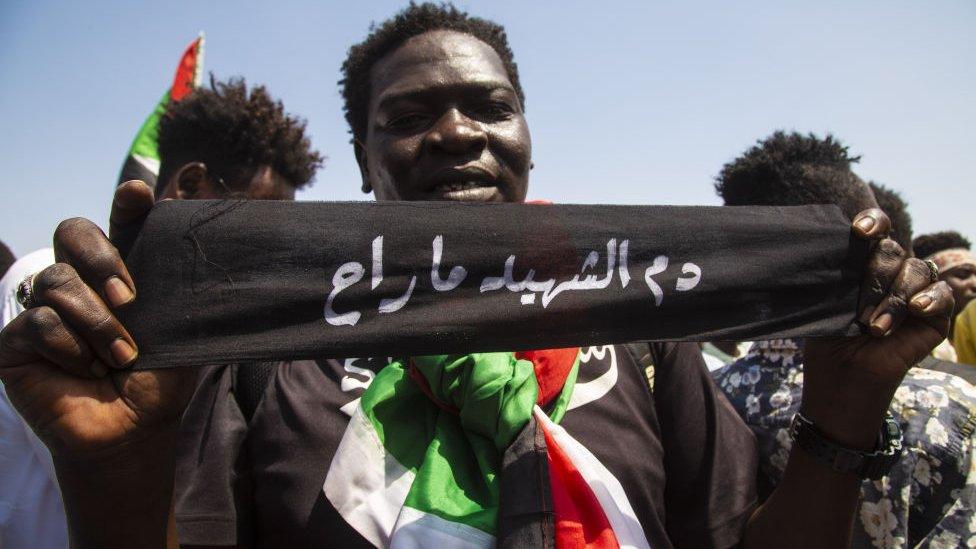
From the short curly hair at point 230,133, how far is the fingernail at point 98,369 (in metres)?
2.75

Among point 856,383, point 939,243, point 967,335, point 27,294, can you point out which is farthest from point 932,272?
point 939,243

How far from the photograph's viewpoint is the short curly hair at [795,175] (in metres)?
2.50

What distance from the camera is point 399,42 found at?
215 cm

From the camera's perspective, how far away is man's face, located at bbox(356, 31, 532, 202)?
6.07 feet

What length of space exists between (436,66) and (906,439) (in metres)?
1.76

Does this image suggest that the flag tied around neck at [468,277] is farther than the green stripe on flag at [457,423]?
No

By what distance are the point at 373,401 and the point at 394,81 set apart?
102cm

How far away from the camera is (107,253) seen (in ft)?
3.93

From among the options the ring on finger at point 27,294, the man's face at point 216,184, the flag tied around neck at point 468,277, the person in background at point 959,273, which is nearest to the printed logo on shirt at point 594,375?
the flag tied around neck at point 468,277

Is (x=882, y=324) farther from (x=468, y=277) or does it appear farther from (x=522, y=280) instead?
(x=468, y=277)

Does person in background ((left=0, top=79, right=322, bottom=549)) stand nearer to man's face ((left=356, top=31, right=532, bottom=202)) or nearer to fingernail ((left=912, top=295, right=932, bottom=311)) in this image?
man's face ((left=356, top=31, right=532, bottom=202))

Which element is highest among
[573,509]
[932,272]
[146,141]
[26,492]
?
[146,141]

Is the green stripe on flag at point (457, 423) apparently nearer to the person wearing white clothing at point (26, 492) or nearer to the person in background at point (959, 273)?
the person wearing white clothing at point (26, 492)

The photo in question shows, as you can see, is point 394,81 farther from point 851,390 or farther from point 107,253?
point 851,390
